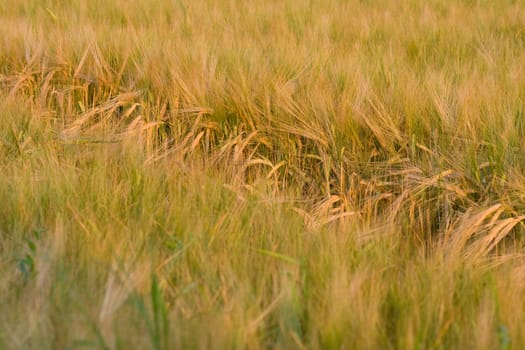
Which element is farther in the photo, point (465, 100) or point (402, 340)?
point (465, 100)

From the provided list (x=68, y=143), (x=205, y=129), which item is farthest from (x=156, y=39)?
(x=68, y=143)

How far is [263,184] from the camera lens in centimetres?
132

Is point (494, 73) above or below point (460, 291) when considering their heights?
above

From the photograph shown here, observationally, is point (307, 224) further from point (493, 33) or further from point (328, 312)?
point (493, 33)

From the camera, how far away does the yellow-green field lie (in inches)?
33.5

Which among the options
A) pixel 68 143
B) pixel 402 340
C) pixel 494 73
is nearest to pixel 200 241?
pixel 402 340

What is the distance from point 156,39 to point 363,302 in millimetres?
1669

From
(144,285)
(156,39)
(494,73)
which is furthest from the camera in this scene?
(156,39)

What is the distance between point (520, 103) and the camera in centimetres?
161

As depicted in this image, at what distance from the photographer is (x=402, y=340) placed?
2.62ft

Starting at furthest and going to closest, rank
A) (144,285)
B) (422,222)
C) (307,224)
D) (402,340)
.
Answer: (422,222), (307,224), (144,285), (402,340)

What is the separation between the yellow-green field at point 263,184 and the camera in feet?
2.79

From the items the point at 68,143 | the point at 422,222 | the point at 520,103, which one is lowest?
the point at 422,222

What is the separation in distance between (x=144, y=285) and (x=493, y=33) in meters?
2.19
